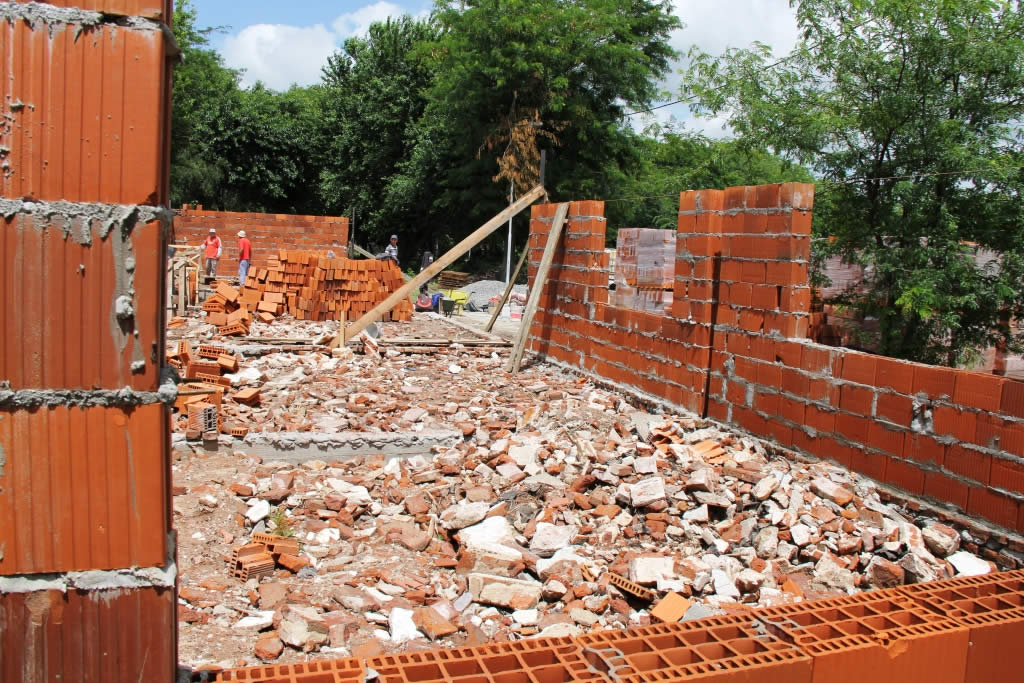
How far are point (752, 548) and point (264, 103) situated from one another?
37.2 m

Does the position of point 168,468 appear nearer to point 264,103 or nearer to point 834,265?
point 834,265

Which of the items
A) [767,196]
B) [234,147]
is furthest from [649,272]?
[234,147]

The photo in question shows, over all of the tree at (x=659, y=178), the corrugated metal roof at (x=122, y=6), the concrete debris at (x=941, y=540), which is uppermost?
the tree at (x=659, y=178)

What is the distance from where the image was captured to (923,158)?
1141 cm

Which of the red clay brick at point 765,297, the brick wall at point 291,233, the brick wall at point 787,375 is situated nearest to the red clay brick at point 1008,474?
the brick wall at point 787,375

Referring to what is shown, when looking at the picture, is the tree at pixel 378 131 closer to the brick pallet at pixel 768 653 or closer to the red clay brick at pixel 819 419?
the red clay brick at pixel 819 419

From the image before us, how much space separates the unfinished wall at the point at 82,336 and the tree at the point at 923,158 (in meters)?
10.0

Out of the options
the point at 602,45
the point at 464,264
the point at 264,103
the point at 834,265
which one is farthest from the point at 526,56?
the point at 264,103

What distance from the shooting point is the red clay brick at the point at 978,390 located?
431cm

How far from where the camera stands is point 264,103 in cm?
3728

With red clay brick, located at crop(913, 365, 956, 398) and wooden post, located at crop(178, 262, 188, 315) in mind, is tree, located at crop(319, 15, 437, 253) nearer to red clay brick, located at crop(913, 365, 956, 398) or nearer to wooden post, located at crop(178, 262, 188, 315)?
wooden post, located at crop(178, 262, 188, 315)

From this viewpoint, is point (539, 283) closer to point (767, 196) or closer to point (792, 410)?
point (767, 196)

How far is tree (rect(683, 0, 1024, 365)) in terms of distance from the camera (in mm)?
10406

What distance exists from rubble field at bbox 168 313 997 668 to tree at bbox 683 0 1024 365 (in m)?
5.55
